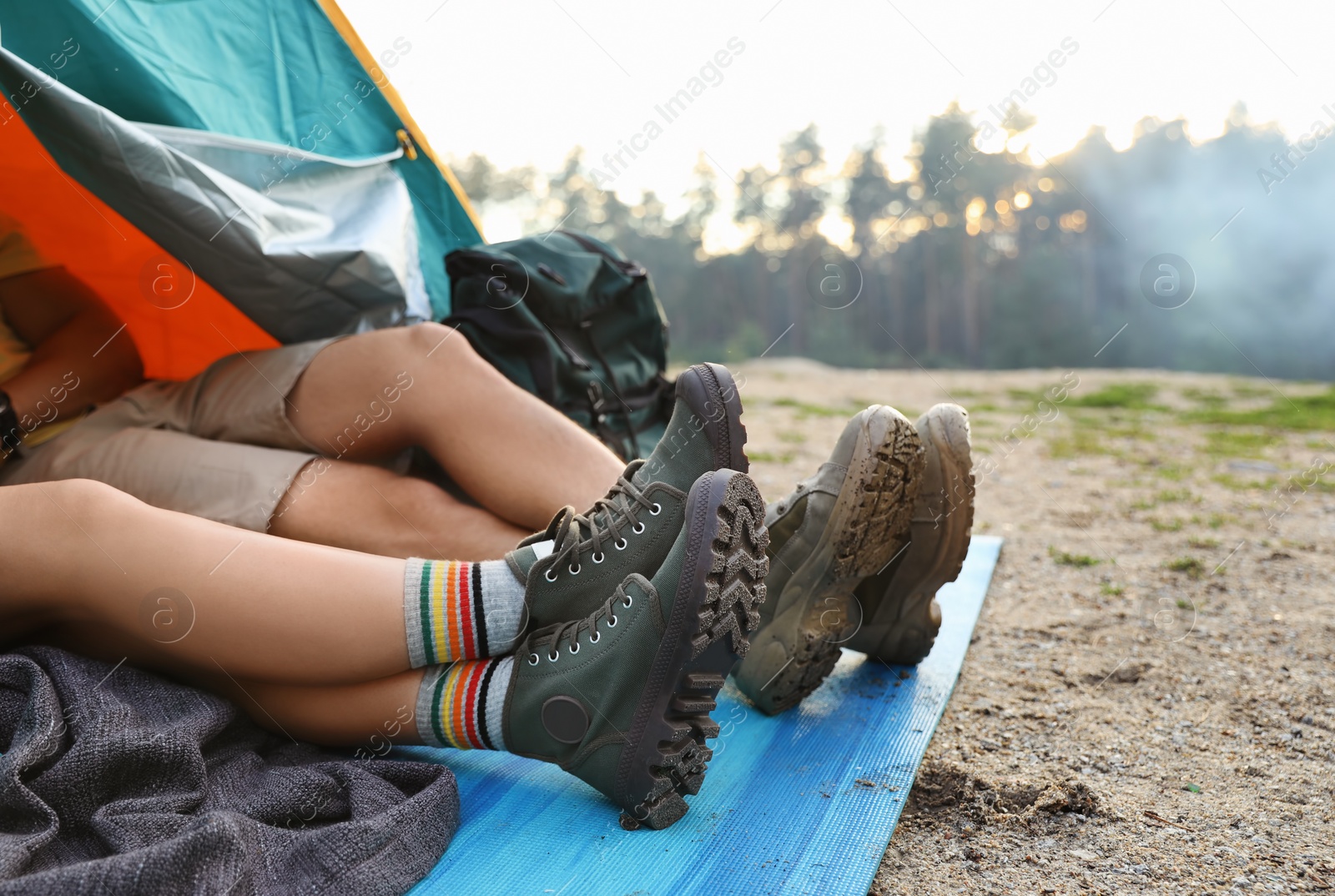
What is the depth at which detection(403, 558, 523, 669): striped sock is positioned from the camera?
1057 millimetres

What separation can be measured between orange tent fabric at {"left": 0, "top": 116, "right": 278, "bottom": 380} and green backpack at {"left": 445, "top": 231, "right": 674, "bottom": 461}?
0.45 meters

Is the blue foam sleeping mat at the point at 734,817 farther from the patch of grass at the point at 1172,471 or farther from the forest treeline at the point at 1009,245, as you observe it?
the forest treeline at the point at 1009,245

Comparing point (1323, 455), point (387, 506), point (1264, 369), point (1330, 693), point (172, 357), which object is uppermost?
point (172, 357)

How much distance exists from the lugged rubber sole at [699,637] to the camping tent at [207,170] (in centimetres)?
100

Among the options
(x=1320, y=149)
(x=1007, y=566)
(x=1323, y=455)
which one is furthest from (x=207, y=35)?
(x=1320, y=149)

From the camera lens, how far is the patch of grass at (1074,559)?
2262 millimetres

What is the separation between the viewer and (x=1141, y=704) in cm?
141

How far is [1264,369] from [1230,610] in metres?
18.4

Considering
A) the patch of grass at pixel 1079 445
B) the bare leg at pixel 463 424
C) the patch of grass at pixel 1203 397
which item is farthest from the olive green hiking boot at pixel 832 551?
the patch of grass at pixel 1203 397

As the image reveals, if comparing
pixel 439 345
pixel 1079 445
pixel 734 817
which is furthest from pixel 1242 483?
pixel 439 345

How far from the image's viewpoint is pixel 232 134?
5.76ft

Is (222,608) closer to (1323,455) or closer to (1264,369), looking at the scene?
(1323,455)

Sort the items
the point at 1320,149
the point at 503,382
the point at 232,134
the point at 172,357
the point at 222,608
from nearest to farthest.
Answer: the point at 222,608
the point at 503,382
the point at 232,134
the point at 172,357
the point at 1320,149

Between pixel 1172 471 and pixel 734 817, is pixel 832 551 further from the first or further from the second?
pixel 1172 471
